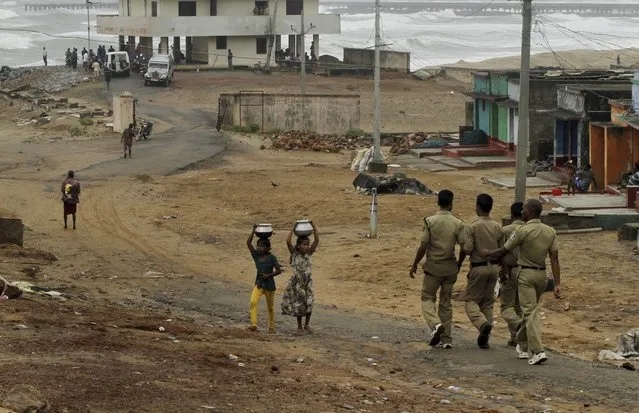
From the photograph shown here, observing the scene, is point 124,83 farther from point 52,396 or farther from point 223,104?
point 52,396

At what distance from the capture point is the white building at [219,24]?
239ft

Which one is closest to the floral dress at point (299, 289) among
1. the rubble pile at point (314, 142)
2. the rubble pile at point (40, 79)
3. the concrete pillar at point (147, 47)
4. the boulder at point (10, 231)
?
the boulder at point (10, 231)

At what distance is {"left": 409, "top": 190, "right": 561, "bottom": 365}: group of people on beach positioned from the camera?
1223 cm

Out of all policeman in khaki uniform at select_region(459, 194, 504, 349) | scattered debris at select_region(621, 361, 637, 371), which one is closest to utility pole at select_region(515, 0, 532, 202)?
policeman in khaki uniform at select_region(459, 194, 504, 349)

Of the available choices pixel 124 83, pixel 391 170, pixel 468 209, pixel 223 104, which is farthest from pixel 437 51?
pixel 468 209

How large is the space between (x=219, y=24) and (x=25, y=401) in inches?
2598

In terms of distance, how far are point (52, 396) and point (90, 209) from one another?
60.2 feet

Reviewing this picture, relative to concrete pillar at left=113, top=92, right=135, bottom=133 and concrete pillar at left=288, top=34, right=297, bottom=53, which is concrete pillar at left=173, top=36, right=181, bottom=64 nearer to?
concrete pillar at left=288, top=34, right=297, bottom=53

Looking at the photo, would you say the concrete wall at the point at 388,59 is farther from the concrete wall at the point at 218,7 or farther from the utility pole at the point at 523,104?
the utility pole at the point at 523,104

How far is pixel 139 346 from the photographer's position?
38.3 feet

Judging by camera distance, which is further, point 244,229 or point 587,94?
point 587,94

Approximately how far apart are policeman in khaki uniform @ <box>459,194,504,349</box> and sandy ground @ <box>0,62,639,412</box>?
1.24 ft

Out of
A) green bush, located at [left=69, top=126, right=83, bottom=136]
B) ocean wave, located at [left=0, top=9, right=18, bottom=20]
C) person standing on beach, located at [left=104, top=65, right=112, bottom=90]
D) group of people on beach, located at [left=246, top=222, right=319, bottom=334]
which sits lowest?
green bush, located at [left=69, top=126, right=83, bottom=136]

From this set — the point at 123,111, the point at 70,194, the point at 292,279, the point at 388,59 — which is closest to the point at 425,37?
the point at 388,59
